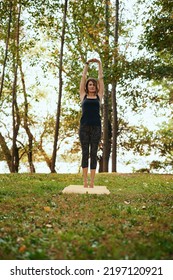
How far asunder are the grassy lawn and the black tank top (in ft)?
7.67

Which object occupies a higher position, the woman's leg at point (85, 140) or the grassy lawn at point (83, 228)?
the woman's leg at point (85, 140)

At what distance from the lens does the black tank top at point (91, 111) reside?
10500 millimetres

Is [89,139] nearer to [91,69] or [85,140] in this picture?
[85,140]

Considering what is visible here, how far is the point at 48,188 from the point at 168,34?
7356mm

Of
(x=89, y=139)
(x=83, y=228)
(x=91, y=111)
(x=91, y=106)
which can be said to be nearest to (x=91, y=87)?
(x=91, y=106)

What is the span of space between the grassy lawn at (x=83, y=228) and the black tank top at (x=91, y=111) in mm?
2339

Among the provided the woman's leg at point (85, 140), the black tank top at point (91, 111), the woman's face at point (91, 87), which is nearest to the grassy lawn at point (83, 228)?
the woman's leg at point (85, 140)

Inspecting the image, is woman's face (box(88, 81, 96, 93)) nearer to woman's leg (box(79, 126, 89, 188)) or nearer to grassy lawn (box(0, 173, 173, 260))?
woman's leg (box(79, 126, 89, 188))

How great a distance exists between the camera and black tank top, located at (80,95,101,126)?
34.4 feet

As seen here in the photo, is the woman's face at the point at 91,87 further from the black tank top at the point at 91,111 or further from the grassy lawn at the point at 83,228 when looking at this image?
the grassy lawn at the point at 83,228

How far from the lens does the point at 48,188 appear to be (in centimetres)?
1101

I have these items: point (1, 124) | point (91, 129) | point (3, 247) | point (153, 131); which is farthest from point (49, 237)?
point (1, 124)

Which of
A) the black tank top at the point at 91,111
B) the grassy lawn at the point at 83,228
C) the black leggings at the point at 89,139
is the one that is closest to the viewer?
the grassy lawn at the point at 83,228

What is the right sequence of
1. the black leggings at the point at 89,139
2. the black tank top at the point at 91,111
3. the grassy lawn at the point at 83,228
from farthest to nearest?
the black leggings at the point at 89,139
the black tank top at the point at 91,111
the grassy lawn at the point at 83,228
